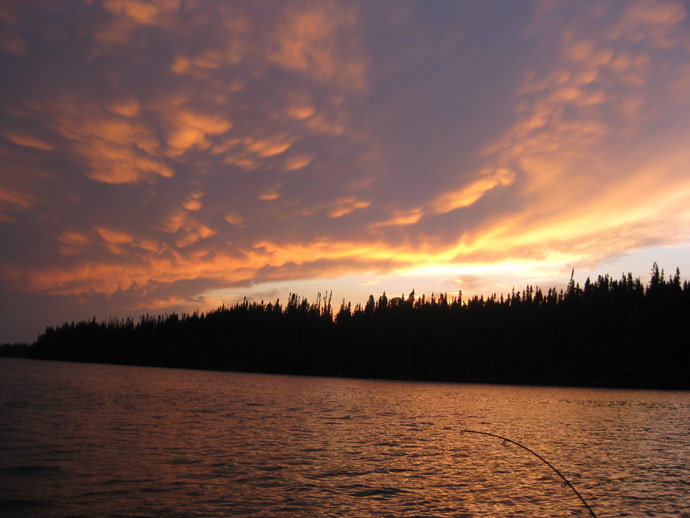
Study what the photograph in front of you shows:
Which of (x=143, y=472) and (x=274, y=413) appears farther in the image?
(x=274, y=413)

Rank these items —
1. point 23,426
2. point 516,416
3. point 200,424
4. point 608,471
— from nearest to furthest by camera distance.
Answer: point 608,471
point 23,426
point 200,424
point 516,416

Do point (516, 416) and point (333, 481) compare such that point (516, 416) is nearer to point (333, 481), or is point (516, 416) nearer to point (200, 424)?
point (200, 424)

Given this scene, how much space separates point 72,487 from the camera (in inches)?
886

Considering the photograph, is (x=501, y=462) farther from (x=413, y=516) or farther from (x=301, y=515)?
(x=301, y=515)

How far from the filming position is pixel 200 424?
151 feet

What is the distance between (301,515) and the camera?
20.1 meters

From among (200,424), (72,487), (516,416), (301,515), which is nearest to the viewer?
(301,515)

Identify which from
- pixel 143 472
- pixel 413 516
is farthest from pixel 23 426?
pixel 413 516

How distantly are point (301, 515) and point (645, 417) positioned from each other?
7011 cm

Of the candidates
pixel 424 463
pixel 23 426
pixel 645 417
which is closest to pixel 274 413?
pixel 23 426

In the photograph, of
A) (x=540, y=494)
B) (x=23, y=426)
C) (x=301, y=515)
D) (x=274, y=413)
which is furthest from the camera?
(x=274, y=413)

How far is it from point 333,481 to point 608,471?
61.4 ft

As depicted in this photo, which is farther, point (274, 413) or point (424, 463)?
point (274, 413)

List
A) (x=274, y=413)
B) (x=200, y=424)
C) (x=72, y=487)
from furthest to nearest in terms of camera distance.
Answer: (x=274, y=413) → (x=200, y=424) → (x=72, y=487)
